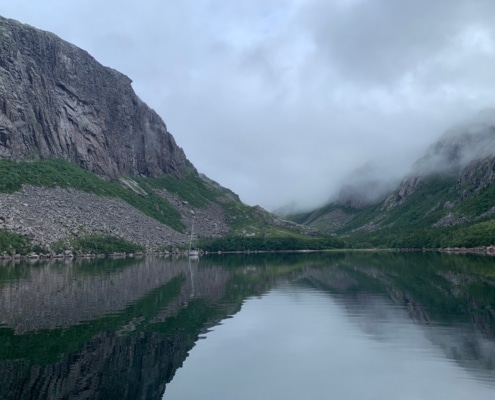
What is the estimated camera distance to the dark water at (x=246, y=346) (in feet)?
A: 76.8

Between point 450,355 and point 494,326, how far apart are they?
9.52 m

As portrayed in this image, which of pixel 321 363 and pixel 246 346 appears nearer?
pixel 321 363

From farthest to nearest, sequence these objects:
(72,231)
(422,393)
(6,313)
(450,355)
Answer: (72,231)
(6,313)
(450,355)
(422,393)

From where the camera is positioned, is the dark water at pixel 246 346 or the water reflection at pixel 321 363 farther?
the dark water at pixel 246 346

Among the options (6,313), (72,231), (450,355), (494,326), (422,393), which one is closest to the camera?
(422,393)

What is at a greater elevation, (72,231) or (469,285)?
(72,231)

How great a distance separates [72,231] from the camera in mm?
178000

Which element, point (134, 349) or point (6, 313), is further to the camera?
point (6, 313)

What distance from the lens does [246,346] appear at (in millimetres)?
32656

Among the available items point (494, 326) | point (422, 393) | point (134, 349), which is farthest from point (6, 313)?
point (494, 326)

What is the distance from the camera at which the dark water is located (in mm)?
23422

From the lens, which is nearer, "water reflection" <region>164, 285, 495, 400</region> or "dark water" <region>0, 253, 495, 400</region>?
"water reflection" <region>164, 285, 495, 400</region>

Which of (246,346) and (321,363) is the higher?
(246,346)

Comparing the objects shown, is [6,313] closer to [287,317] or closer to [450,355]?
[287,317]
